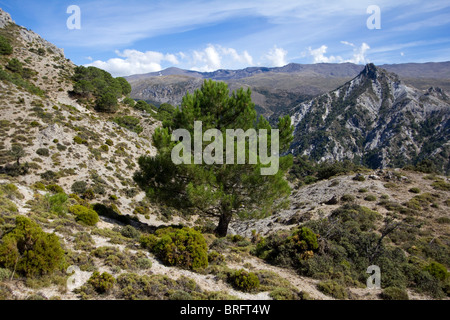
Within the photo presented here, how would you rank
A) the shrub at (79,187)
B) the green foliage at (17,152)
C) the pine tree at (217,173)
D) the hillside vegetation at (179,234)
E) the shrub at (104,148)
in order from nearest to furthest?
the hillside vegetation at (179,234), the pine tree at (217,173), the shrub at (79,187), the green foliage at (17,152), the shrub at (104,148)

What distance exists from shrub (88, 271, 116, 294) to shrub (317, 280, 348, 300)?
776cm

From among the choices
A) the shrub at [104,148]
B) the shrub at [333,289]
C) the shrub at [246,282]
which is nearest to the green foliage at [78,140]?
the shrub at [104,148]

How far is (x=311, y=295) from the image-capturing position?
27.8ft

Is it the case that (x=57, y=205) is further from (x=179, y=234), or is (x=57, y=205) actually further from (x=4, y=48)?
(x=4, y=48)

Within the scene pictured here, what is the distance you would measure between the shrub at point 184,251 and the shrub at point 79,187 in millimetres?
16279

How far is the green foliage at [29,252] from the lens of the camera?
6238mm

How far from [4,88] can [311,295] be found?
44.8m

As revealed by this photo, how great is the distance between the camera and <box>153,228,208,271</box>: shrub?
9188 mm

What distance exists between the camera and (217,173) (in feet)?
47.0

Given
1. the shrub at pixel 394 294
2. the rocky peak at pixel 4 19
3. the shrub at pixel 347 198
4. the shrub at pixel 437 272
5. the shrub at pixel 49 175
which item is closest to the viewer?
the shrub at pixel 394 294

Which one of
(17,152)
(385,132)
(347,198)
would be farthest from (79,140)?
(385,132)

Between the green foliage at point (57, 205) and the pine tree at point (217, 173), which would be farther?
the pine tree at point (217, 173)

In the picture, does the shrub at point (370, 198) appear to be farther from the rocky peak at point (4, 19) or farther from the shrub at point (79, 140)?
the rocky peak at point (4, 19)
